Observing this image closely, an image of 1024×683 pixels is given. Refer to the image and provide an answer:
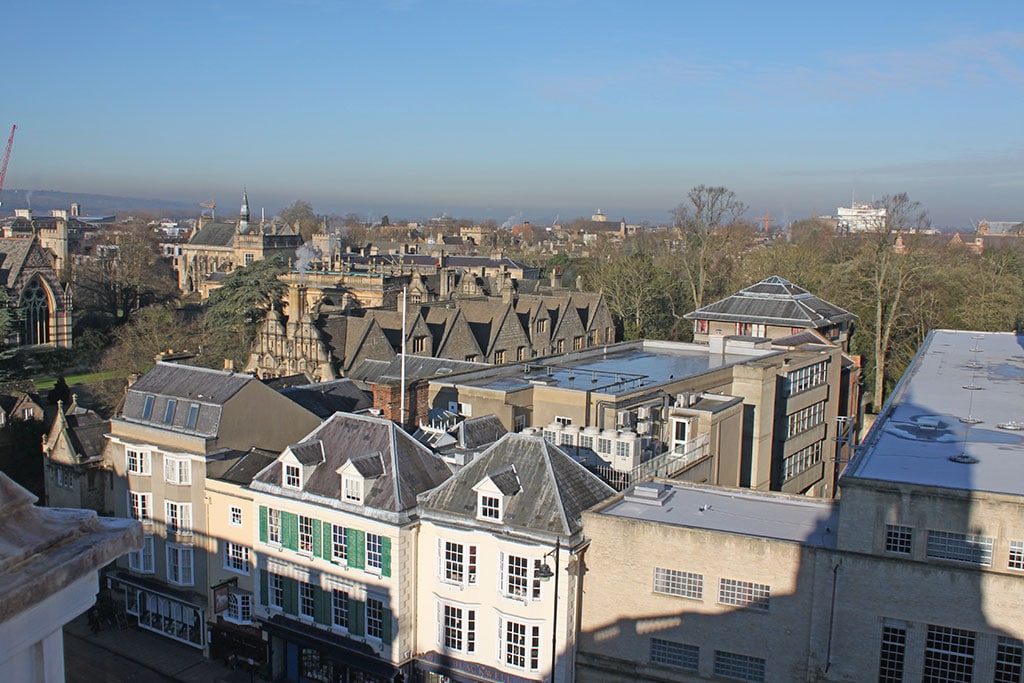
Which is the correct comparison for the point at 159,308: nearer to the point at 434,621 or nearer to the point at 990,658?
the point at 434,621

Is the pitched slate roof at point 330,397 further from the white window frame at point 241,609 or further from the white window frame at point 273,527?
the white window frame at point 241,609

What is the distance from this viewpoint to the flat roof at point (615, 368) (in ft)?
119

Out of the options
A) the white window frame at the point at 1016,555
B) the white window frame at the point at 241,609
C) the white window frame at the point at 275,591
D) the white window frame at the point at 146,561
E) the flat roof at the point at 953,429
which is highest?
the flat roof at the point at 953,429

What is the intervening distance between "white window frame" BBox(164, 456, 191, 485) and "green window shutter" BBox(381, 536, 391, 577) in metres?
9.16

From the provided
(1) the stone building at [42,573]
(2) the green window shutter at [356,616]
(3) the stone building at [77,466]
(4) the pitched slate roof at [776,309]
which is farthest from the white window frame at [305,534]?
(4) the pitched slate roof at [776,309]

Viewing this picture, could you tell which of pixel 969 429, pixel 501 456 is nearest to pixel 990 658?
pixel 969 429

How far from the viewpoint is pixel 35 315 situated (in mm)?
70625

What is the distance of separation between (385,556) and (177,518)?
9805 mm

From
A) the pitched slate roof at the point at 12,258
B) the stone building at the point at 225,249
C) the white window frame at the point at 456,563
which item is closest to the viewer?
the white window frame at the point at 456,563

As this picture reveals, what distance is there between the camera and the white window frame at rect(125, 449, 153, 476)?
31906 millimetres

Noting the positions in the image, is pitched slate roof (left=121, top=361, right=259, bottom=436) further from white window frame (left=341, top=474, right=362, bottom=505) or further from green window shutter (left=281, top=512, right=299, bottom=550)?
white window frame (left=341, top=474, right=362, bottom=505)

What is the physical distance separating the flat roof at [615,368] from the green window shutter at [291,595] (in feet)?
34.0

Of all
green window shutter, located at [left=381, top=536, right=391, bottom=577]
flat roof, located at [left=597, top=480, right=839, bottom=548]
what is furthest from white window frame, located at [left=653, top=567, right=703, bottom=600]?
green window shutter, located at [left=381, top=536, right=391, bottom=577]

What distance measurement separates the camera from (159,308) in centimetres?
8094
